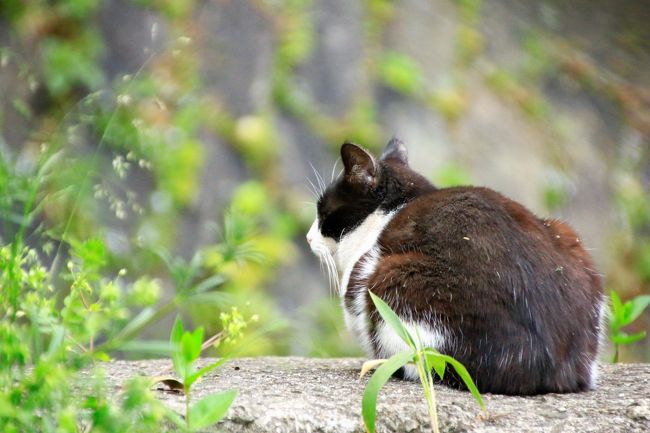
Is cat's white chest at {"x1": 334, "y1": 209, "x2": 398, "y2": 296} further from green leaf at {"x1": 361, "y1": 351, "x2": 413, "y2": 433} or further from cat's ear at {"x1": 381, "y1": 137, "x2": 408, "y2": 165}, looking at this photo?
green leaf at {"x1": 361, "y1": 351, "x2": 413, "y2": 433}

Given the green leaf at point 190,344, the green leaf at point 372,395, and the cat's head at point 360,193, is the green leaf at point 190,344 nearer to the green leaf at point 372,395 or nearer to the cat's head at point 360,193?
the green leaf at point 372,395

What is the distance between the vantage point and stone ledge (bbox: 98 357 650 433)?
1.89 metres

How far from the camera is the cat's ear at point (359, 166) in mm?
2691

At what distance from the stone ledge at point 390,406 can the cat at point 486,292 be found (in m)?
0.08

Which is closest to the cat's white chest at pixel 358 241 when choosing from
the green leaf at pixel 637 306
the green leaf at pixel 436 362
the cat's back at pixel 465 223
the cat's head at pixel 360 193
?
the cat's head at pixel 360 193

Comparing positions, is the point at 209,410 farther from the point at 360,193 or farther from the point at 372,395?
the point at 360,193

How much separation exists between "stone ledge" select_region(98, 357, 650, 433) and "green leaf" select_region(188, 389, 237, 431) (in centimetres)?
22

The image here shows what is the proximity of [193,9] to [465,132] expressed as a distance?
2145 mm

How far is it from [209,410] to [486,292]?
0.89 meters

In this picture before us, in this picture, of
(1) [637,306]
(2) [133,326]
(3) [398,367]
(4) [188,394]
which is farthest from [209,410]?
(1) [637,306]

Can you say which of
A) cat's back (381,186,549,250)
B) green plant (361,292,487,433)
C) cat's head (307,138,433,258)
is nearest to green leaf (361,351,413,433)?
green plant (361,292,487,433)

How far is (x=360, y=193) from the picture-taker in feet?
9.09

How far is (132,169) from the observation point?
4.90 m

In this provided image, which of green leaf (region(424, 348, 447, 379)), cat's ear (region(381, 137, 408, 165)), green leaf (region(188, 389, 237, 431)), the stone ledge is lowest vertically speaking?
the stone ledge
